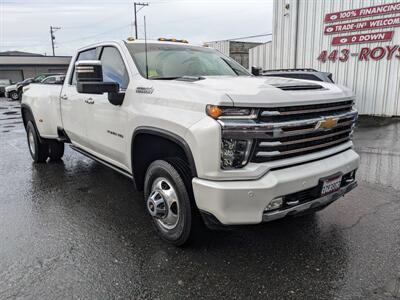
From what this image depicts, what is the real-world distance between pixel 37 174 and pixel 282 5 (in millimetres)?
12248

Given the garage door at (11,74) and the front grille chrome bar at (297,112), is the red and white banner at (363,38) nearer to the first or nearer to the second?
the front grille chrome bar at (297,112)

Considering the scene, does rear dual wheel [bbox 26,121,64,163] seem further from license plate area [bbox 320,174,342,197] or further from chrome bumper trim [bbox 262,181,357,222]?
license plate area [bbox 320,174,342,197]

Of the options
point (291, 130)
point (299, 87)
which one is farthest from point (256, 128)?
point (299, 87)

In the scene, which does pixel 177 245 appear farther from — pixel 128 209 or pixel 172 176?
pixel 128 209

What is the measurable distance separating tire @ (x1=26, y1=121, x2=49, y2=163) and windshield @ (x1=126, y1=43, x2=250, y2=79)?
331 cm

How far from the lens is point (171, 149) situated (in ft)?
11.2

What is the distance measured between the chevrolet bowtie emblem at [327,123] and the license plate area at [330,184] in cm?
44

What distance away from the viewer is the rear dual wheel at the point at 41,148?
6637 millimetres

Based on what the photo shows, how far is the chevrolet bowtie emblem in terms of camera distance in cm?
314

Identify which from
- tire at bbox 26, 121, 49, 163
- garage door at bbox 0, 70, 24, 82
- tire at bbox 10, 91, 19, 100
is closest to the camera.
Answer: tire at bbox 26, 121, 49, 163

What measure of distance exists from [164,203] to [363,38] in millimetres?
11760

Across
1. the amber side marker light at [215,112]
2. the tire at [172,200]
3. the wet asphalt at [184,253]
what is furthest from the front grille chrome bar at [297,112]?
the wet asphalt at [184,253]

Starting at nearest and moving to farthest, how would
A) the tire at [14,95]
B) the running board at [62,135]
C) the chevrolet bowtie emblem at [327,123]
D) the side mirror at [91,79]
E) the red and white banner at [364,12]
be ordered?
the chevrolet bowtie emblem at [327,123] < the side mirror at [91,79] < the running board at [62,135] < the red and white banner at [364,12] < the tire at [14,95]

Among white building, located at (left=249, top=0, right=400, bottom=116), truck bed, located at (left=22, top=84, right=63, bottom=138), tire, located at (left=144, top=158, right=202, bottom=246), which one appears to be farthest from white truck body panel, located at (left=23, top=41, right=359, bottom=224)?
white building, located at (left=249, top=0, right=400, bottom=116)
